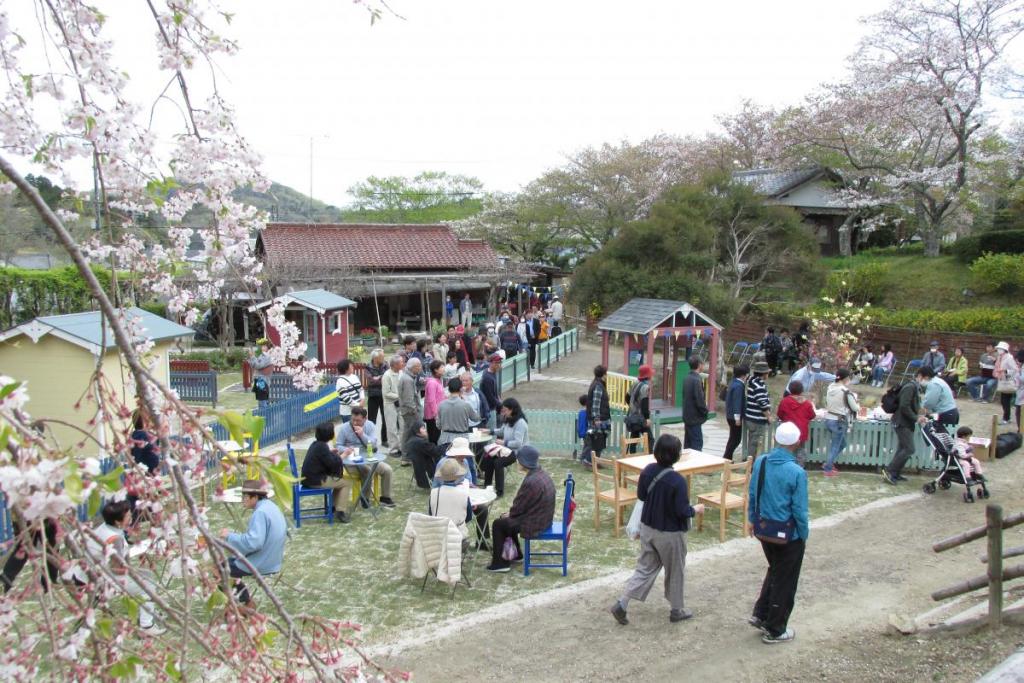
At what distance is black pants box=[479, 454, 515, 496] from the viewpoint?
10.3 metres

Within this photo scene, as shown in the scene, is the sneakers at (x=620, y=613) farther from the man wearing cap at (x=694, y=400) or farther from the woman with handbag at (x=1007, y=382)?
the woman with handbag at (x=1007, y=382)

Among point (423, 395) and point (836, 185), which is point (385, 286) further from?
point (836, 185)

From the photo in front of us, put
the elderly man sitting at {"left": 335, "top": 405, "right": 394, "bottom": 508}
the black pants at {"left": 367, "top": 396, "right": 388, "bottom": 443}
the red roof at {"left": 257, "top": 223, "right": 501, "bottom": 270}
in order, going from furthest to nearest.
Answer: the red roof at {"left": 257, "top": 223, "right": 501, "bottom": 270}, the black pants at {"left": 367, "top": 396, "right": 388, "bottom": 443}, the elderly man sitting at {"left": 335, "top": 405, "right": 394, "bottom": 508}

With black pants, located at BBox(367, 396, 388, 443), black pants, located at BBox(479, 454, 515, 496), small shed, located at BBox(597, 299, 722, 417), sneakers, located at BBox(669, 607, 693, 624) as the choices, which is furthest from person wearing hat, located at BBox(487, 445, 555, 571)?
small shed, located at BBox(597, 299, 722, 417)

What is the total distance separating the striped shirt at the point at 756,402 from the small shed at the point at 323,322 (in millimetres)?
13011

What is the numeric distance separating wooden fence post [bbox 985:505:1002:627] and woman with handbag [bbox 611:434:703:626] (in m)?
2.18

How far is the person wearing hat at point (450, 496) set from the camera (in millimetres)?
7621

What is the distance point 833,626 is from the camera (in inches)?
266

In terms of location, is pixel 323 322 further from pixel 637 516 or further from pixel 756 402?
pixel 637 516

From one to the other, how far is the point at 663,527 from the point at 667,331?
31.2 feet

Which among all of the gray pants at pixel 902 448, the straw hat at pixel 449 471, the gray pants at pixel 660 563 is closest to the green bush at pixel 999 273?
the gray pants at pixel 902 448

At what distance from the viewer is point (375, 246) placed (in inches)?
1219

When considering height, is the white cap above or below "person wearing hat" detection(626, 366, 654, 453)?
above

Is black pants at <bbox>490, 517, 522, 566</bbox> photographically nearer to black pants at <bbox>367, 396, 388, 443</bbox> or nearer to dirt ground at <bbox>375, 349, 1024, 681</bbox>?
dirt ground at <bbox>375, 349, 1024, 681</bbox>
